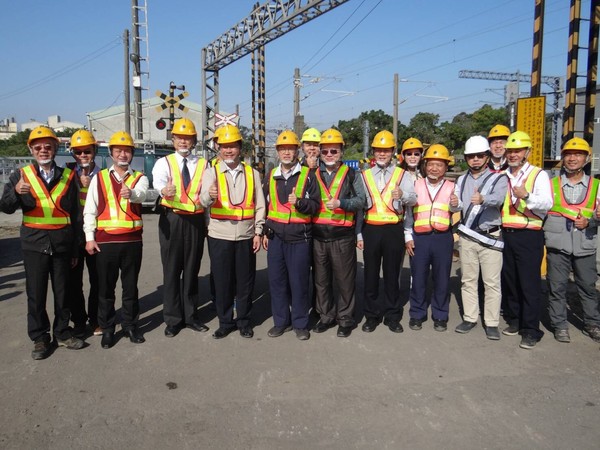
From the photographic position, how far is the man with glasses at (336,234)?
4602 millimetres

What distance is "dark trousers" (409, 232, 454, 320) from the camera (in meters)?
4.75

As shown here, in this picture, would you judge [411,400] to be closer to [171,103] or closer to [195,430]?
[195,430]

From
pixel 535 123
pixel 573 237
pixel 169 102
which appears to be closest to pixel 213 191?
pixel 573 237

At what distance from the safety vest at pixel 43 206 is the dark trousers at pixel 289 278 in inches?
77.5

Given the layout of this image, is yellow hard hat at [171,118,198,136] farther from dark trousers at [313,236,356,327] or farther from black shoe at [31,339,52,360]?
black shoe at [31,339,52,360]

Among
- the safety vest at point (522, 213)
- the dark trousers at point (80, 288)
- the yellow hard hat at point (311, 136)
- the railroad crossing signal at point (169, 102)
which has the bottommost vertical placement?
the dark trousers at point (80, 288)

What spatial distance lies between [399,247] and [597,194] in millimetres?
1994

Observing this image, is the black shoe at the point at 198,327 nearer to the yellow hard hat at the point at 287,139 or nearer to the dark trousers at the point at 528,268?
the yellow hard hat at the point at 287,139

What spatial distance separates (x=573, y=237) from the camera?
15.0ft

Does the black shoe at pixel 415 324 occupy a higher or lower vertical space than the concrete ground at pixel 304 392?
higher

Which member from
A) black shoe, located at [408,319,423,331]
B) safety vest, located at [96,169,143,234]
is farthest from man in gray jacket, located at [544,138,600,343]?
safety vest, located at [96,169,143,234]

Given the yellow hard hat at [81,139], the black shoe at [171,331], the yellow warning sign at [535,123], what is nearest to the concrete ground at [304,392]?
the black shoe at [171,331]

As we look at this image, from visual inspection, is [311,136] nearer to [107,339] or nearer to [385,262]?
Answer: [385,262]

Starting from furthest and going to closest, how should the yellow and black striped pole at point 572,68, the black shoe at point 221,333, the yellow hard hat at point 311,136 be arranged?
the yellow and black striped pole at point 572,68
the yellow hard hat at point 311,136
the black shoe at point 221,333
